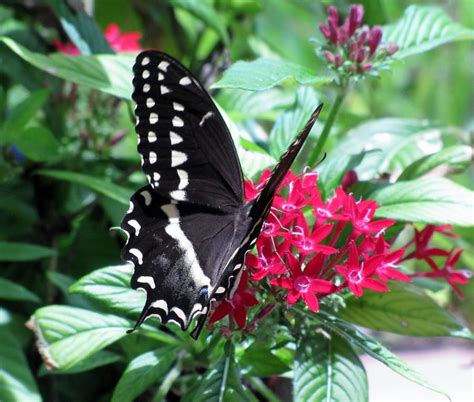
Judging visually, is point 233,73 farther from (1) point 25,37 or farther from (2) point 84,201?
(1) point 25,37

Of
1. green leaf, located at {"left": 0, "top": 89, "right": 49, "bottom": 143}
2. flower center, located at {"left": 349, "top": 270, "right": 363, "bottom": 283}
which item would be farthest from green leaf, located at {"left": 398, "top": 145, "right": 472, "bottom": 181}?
green leaf, located at {"left": 0, "top": 89, "right": 49, "bottom": 143}

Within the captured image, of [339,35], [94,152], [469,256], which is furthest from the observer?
[469,256]

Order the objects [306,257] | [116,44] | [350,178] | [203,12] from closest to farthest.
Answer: [306,257], [350,178], [203,12], [116,44]

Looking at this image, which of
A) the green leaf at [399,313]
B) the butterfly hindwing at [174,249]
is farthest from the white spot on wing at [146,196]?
the green leaf at [399,313]

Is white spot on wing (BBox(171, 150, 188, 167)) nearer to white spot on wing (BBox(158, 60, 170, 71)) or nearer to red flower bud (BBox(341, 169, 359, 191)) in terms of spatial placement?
white spot on wing (BBox(158, 60, 170, 71))

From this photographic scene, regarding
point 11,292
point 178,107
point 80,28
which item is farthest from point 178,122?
point 80,28

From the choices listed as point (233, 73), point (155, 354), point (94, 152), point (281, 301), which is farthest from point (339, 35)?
point (94, 152)

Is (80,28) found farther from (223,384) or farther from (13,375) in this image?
(223,384)
